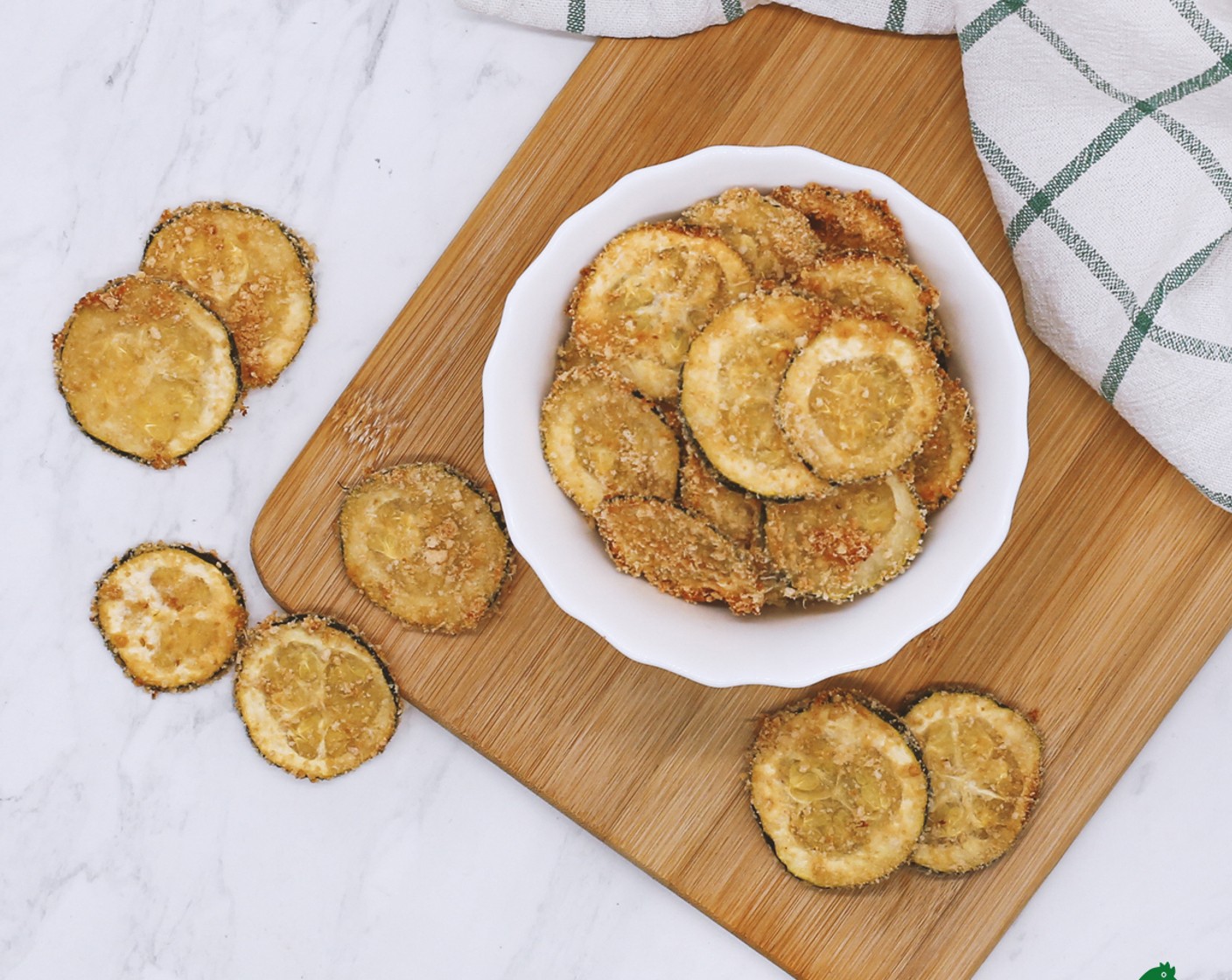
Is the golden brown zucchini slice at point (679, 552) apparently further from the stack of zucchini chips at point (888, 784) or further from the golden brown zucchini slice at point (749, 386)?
the stack of zucchini chips at point (888, 784)

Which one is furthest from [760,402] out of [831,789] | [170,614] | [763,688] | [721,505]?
[170,614]

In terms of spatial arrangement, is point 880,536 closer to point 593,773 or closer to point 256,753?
point 593,773

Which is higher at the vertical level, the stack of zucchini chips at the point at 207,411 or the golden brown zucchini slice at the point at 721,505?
the golden brown zucchini slice at the point at 721,505

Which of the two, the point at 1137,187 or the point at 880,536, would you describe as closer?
the point at 880,536

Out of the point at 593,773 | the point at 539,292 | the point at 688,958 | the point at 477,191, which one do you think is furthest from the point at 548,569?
the point at 688,958

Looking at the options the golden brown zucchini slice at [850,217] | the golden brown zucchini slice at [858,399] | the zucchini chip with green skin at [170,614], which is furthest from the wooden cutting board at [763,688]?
the golden brown zucchini slice at [858,399]

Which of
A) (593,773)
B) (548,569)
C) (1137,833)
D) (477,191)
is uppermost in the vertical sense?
(477,191)
